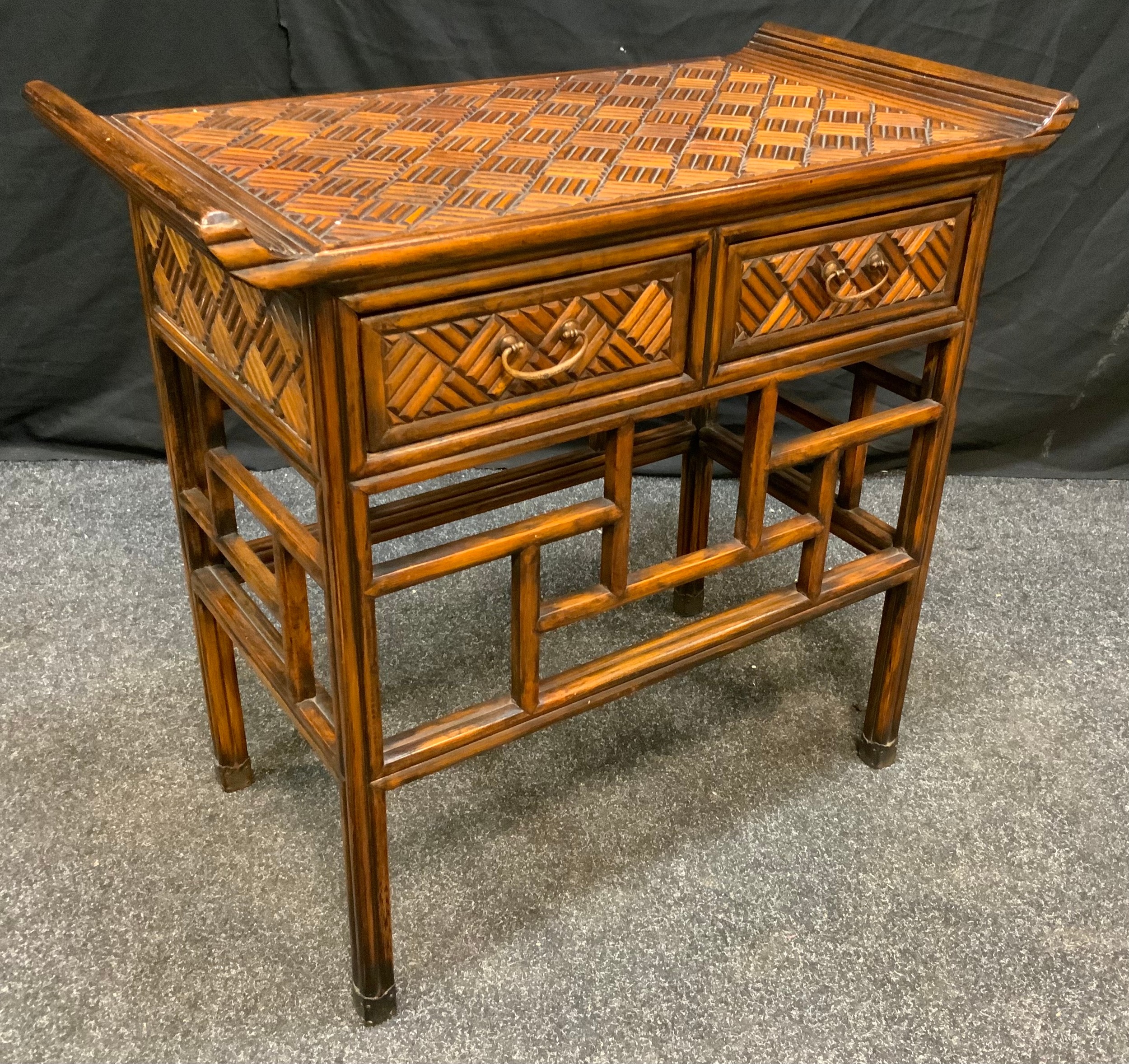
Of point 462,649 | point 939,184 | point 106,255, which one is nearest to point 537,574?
point 939,184

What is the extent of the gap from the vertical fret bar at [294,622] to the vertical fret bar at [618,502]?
1.17 feet

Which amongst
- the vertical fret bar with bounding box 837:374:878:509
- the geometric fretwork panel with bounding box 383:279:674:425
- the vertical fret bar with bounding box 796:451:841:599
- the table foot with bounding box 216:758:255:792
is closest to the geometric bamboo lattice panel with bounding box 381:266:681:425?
the geometric fretwork panel with bounding box 383:279:674:425

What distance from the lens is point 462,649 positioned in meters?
2.15

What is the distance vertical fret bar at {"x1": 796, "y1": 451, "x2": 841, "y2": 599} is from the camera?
5.18 feet

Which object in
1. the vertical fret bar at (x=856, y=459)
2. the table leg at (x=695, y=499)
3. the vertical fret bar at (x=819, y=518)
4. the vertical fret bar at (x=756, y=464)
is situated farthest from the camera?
the table leg at (x=695, y=499)

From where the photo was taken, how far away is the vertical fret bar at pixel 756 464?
4.81ft

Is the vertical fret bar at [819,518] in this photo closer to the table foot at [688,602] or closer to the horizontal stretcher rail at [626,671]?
the horizontal stretcher rail at [626,671]

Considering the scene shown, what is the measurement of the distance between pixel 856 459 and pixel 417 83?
3.90 feet

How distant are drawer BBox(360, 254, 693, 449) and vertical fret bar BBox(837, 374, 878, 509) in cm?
60

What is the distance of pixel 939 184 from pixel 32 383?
1.98 meters

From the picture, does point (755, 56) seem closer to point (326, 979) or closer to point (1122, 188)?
point (1122, 188)

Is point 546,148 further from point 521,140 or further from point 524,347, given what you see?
point 524,347

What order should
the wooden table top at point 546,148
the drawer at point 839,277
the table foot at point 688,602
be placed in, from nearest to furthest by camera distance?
the wooden table top at point 546,148 → the drawer at point 839,277 → the table foot at point 688,602

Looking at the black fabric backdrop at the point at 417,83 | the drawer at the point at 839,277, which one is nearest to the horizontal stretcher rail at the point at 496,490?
the drawer at the point at 839,277
